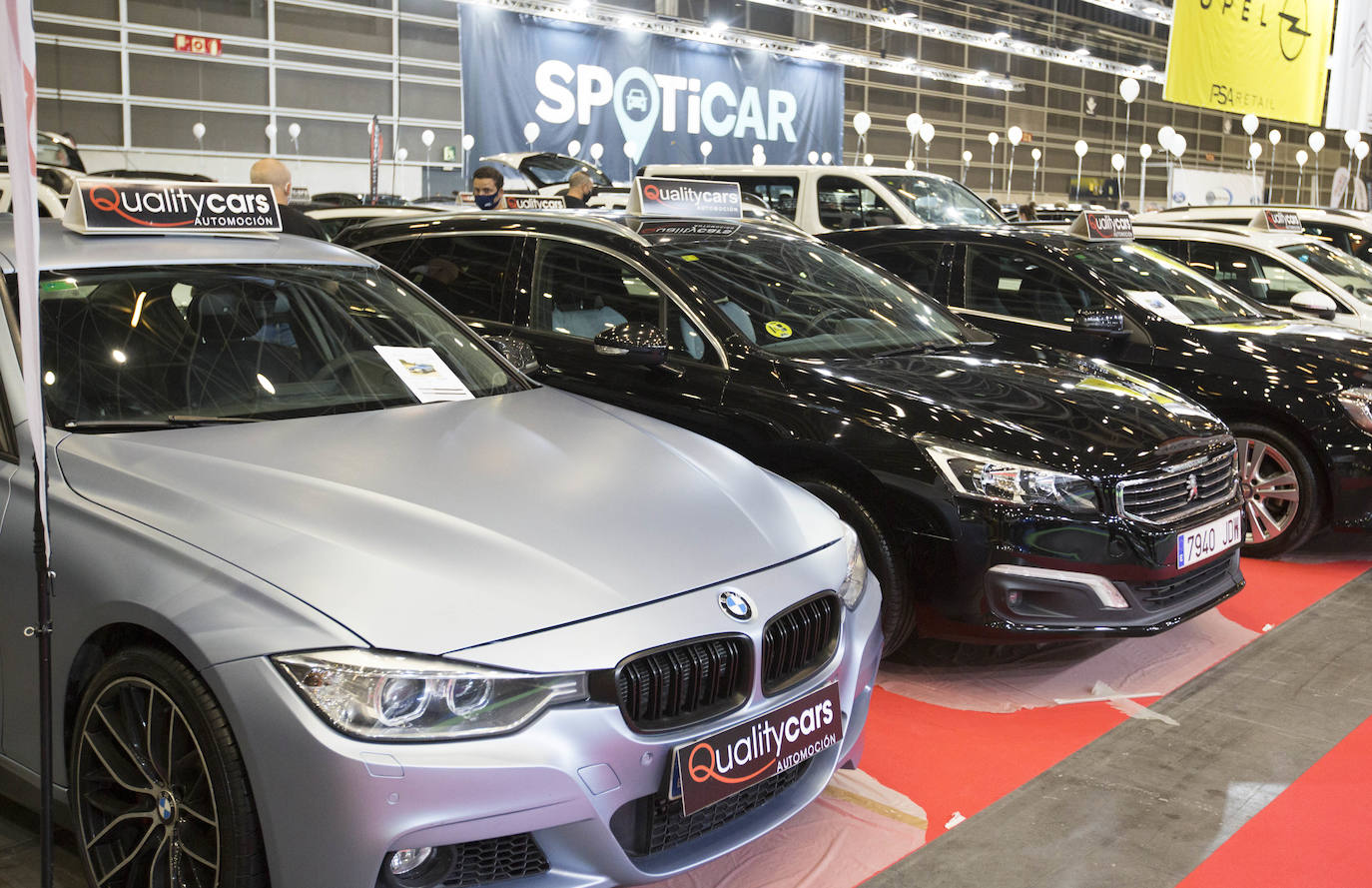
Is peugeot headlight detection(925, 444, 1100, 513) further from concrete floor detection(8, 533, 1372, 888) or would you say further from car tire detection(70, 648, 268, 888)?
car tire detection(70, 648, 268, 888)

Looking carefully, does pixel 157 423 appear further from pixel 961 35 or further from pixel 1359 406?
pixel 961 35

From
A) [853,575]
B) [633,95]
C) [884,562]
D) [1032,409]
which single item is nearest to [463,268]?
[884,562]

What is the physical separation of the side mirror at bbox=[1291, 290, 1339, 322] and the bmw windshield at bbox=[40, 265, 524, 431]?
16.5ft

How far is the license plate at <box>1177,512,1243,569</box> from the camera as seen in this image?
12.3ft

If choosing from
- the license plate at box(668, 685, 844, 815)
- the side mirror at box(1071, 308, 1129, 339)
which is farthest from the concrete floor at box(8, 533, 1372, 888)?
the side mirror at box(1071, 308, 1129, 339)

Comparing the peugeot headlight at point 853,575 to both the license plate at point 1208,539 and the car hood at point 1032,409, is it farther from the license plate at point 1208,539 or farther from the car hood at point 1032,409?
the license plate at point 1208,539

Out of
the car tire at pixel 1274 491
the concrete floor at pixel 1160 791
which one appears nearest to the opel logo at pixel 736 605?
the concrete floor at pixel 1160 791

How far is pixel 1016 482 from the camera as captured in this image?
3.54 m

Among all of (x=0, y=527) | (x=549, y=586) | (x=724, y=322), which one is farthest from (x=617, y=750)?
(x=724, y=322)

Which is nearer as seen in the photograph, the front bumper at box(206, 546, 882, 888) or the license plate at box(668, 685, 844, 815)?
the front bumper at box(206, 546, 882, 888)

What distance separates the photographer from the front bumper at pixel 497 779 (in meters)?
1.86

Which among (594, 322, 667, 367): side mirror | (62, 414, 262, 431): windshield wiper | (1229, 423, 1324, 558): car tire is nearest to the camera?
(62, 414, 262, 431): windshield wiper

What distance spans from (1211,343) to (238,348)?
4.21 meters

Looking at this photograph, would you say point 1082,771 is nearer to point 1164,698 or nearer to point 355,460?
point 1164,698
